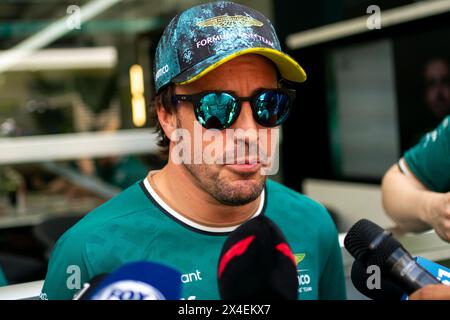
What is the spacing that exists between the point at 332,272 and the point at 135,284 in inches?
27.0

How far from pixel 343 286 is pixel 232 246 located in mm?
643

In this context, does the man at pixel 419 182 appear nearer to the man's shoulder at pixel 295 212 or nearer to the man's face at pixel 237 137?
the man's shoulder at pixel 295 212

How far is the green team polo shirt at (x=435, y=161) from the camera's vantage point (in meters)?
1.61

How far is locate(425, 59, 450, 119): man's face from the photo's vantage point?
152 inches

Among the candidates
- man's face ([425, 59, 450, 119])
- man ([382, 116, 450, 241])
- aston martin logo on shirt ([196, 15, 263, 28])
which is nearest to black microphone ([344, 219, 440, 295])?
aston martin logo on shirt ([196, 15, 263, 28])

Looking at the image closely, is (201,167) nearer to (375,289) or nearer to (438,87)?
(375,289)

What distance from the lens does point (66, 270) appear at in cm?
107

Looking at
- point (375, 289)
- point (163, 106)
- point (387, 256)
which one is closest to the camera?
point (387, 256)

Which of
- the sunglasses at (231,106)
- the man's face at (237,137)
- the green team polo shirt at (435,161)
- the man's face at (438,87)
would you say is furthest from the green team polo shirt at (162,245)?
the man's face at (438,87)

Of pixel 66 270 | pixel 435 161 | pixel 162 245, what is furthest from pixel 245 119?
pixel 435 161

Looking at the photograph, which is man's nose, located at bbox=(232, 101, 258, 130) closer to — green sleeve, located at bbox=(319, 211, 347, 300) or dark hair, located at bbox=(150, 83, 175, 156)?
dark hair, located at bbox=(150, 83, 175, 156)

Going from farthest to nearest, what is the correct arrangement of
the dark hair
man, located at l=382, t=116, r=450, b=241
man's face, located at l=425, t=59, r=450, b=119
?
1. man's face, located at l=425, t=59, r=450, b=119
2. man, located at l=382, t=116, r=450, b=241
3. the dark hair

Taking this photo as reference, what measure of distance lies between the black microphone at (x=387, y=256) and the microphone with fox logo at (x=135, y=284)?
11.4 inches
